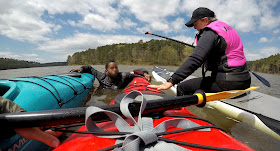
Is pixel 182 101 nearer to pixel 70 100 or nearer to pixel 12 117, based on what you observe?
pixel 12 117

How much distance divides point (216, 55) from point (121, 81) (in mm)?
4654

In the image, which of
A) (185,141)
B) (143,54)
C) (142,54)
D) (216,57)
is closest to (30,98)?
(185,141)

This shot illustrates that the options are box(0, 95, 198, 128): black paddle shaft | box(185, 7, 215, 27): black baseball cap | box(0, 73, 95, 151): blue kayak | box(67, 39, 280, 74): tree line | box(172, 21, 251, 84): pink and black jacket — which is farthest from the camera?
box(67, 39, 280, 74): tree line

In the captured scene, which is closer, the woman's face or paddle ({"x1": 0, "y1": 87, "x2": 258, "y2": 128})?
paddle ({"x1": 0, "y1": 87, "x2": 258, "y2": 128})

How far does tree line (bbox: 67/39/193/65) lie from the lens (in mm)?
65500

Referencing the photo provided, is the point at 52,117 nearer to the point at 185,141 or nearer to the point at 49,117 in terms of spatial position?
the point at 49,117

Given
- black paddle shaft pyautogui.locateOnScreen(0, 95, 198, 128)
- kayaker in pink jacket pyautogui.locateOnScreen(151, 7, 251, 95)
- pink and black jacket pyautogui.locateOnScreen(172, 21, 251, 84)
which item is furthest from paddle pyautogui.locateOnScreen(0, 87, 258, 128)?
pink and black jacket pyautogui.locateOnScreen(172, 21, 251, 84)

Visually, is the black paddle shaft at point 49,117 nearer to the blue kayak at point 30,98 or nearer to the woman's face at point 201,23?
the blue kayak at point 30,98

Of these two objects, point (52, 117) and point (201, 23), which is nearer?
point (52, 117)

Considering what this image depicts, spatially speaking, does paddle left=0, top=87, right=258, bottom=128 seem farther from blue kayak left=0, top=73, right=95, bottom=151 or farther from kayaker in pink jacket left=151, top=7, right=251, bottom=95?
kayaker in pink jacket left=151, top=7, right=251, bottom=95

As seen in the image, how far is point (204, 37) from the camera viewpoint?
84.3 inches

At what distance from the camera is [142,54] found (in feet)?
235

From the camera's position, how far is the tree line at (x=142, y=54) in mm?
65500

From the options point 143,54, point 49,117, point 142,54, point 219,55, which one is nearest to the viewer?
point 49,117
